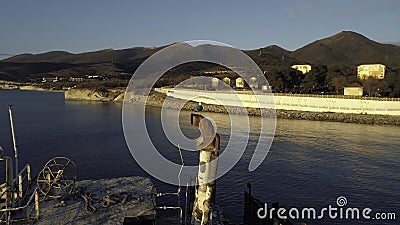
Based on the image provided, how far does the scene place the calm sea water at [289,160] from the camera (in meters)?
15.2

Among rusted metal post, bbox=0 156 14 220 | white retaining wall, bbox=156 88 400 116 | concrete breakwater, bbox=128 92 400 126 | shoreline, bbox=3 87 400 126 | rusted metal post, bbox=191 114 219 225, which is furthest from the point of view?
white retaining wall, bbox=156 88 400 116

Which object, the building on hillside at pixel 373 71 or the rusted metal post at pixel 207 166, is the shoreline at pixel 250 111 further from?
A: the rusted metal post at pixel 207 166

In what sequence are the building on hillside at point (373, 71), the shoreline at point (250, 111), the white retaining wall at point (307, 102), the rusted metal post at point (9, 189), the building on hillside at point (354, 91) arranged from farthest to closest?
the building on hillside at point (373, 71) → the building on hillside at point (354, 91) → the white retaining wall at point (307, 102) → the shoreline at point (250, 111) → the rusted metal post at point (9, 189)

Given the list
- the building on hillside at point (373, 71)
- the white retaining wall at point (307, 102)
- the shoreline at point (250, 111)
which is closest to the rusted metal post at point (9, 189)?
the shoreline at point (250, 111)

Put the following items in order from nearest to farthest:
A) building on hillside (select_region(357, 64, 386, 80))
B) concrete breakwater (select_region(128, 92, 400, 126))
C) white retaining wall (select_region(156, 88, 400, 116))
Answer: concrete breakwater (select_region(128, 92, 400, 126)) < white retaining wall (select_region(156, 88, 400, 116)) < building on hillside (select_region(357, 64, 386, 80))

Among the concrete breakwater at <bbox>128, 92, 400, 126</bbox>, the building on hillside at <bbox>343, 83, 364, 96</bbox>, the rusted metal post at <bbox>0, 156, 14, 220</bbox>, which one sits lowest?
the concrete breakwater at <bbox>128, 92, 400, 126</bbox>

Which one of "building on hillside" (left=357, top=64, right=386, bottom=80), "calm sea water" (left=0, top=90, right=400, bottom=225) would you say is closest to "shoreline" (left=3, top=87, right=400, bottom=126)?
"calm sea water" (left=0, top=90, right=400, bottom=225)

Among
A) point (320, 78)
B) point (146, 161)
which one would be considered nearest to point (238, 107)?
point (320, 78)

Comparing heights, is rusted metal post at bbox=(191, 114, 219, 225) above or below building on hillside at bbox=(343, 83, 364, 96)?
below

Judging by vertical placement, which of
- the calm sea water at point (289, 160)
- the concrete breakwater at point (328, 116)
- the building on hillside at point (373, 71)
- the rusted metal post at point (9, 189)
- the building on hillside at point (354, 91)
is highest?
the building on hillside at point (373, 71)

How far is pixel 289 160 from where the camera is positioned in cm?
2177

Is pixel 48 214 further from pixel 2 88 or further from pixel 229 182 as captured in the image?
pixel 2 88

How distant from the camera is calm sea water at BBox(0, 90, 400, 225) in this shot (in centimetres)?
1520

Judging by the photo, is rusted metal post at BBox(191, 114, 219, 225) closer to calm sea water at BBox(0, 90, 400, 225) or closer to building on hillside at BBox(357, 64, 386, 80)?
calm sea water at BBox(0, 90, 400, 225)
